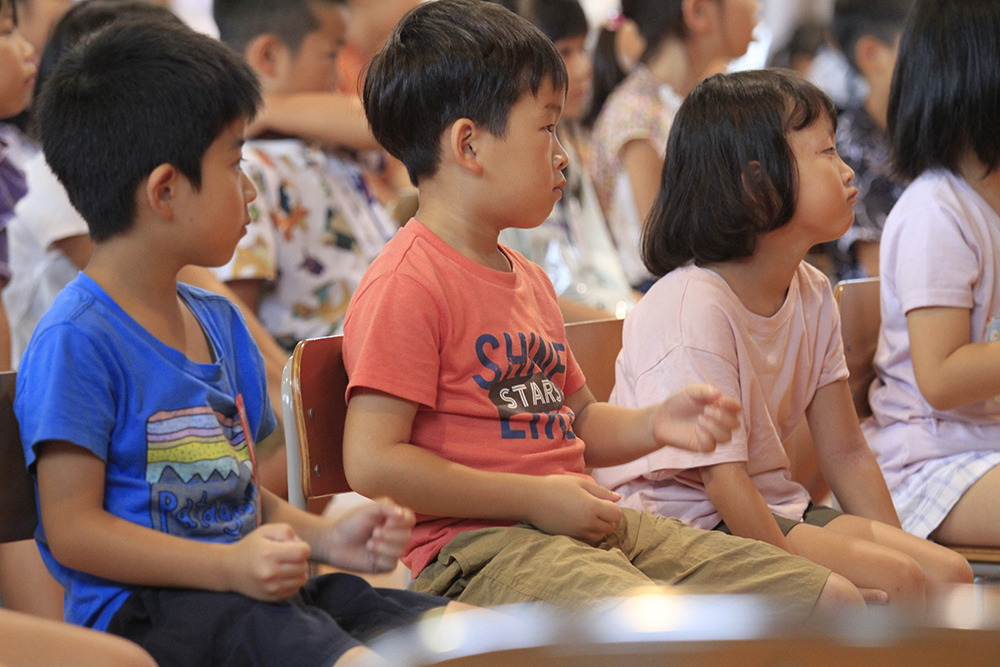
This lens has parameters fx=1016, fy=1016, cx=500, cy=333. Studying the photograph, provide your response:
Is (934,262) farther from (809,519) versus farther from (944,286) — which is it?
(809,519)

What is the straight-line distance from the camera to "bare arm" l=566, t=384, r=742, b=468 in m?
1.10

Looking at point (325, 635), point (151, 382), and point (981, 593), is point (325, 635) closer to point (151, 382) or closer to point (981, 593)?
point (151, 382)

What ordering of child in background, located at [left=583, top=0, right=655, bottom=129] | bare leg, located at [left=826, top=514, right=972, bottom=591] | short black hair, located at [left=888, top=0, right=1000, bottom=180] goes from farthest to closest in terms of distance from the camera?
child in background, located at [left=583, top=0, right=655, bottom=129]
short black hair, located at [left=888, top=0, right=1000, bottom=180]
bare leg, located at [left=826, top=514, right=972, bottom=591]

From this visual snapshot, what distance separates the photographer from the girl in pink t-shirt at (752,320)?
4.33 ft

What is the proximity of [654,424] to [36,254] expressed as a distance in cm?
140

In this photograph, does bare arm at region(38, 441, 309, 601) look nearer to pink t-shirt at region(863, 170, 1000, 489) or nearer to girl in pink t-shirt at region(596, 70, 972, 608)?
girl in pink t-shirt at region(596, 70, 972, 608)

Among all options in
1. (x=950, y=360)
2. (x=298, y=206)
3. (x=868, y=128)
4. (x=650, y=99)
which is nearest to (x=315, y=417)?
(x=950, y=360)

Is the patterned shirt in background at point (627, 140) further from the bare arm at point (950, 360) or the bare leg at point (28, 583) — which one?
the bare leg at point (28, 583)

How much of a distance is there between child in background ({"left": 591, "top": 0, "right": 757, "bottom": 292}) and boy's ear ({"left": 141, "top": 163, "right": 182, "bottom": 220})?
1857 millimetres

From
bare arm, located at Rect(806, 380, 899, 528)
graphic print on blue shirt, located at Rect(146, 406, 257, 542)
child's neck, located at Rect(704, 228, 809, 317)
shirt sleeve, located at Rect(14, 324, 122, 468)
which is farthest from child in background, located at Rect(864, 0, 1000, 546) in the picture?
shirt sleeve, located at Rect(14, 324, 122, 468)

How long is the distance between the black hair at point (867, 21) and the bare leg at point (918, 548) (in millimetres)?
2105

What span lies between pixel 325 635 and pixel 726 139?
0.86 metres

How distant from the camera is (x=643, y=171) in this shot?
281 centimetres

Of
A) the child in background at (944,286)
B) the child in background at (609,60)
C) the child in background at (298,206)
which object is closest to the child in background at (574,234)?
the child in background at (609,60)
